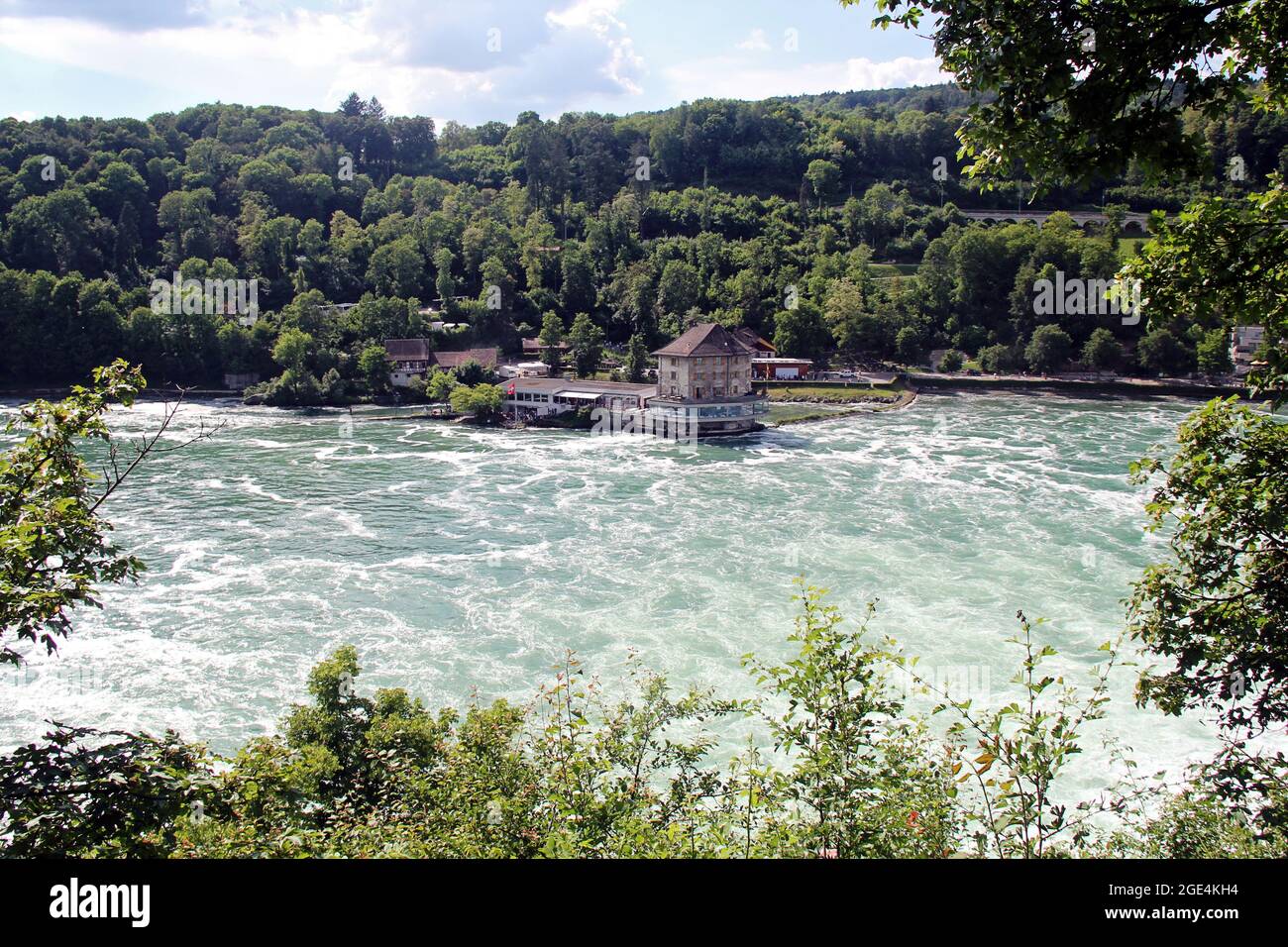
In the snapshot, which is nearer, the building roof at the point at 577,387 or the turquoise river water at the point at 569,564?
the turquoise river water at the point at 569,564

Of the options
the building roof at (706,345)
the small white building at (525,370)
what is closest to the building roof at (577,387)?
the building roof at (706,345)

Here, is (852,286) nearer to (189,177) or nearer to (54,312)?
(54,312)

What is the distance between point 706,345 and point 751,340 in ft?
42.9

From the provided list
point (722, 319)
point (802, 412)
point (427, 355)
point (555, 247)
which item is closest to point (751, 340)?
point (722, 319)

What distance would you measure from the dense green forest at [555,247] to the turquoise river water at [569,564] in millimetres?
16764

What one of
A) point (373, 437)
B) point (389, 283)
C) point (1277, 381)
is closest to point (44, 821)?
point (1277, 381)

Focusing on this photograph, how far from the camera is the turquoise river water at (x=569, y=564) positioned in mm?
15266

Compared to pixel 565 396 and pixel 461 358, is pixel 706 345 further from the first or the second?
pixel 461 358

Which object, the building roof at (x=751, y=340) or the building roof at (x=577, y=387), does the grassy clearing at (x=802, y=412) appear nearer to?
the building roof at (x=577, y=387)

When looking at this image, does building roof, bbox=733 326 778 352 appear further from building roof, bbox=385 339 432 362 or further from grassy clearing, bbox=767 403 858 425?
building roof, bbox=385 339 432 362

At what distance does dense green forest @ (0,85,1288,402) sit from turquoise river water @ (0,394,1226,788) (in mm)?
16764

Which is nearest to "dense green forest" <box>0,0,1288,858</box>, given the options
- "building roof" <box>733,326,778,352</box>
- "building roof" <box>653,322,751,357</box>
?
→ "building roof" <box>733,326,778,352</box>

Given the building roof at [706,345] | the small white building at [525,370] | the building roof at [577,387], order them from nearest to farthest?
the building roof at [706,345] → the building roof at [577,387] → the small white building at [525,370]
